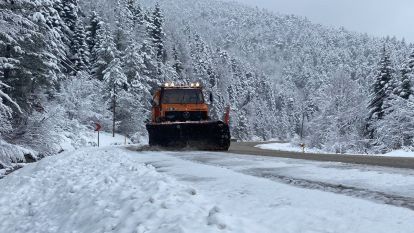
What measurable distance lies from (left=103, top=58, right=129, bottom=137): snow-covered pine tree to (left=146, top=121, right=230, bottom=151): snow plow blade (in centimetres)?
3221

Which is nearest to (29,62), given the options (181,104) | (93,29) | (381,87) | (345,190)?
(181,104)

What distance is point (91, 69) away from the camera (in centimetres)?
5906

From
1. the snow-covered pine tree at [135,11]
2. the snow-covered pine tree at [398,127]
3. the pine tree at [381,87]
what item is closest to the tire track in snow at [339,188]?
the snow-covered pine tree at [398,127]

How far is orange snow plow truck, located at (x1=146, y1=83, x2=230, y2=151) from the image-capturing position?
18344 millimetres

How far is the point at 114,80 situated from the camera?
51.2 m

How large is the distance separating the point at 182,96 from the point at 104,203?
13313mm

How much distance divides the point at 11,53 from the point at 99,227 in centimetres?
1678

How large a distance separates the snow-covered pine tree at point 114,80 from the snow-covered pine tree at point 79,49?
409 centimetres

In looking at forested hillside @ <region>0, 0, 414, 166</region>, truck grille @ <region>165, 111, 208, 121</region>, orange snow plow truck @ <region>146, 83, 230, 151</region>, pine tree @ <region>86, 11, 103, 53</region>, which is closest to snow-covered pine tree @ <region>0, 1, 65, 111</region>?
forested hillside @ <region>0, 0, 414, 166</region>

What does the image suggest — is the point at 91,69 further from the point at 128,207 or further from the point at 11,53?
the point at 128,207

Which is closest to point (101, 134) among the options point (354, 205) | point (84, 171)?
point (84, 171)

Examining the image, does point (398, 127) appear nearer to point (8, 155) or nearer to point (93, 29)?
point (8, 155)

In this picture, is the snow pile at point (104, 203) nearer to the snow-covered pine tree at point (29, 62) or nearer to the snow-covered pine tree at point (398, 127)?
the snow-covered pine tree at point (29, 62)

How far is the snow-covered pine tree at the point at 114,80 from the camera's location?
167 ft
